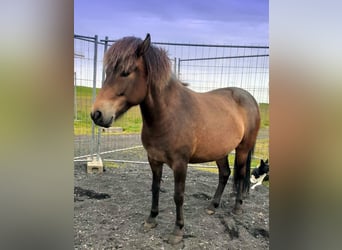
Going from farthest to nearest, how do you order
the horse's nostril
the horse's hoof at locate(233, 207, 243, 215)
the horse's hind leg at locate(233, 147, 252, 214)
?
the horse's hind leg at locate(233, 147, 252, 214)
the horse's hoof at locate(233, 207, 243, 215)
the horse's nostril

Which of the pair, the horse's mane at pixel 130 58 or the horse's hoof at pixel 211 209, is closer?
the horse's mane at pixel 130 58

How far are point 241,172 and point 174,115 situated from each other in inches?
24.7

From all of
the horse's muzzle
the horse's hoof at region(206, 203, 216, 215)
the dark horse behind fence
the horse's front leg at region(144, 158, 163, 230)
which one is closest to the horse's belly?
the dark horse behind fence

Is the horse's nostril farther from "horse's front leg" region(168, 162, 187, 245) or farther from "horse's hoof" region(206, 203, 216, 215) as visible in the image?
"horse's hoof" region(206, 203, 216, 215)

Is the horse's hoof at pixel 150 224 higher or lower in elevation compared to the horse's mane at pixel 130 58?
lower

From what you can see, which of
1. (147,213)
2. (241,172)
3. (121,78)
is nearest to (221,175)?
(241,172)

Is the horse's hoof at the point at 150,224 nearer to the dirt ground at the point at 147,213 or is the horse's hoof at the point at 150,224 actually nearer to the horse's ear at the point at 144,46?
the dirt ground at the point at 147,213

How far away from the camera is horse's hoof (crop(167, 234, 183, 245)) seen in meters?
1.06

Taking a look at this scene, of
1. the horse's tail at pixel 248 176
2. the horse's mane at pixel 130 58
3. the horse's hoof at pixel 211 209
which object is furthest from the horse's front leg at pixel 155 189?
the horse's tail at pixel 248 176

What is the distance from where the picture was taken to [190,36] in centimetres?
98

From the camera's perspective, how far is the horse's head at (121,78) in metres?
0.82

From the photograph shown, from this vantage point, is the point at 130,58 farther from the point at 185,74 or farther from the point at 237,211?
the point at 237,211
